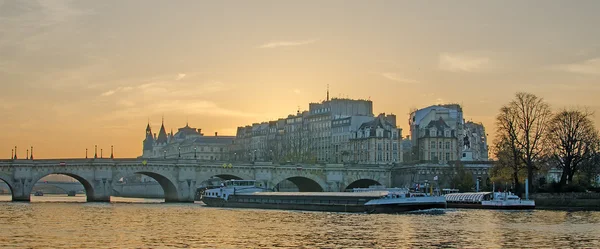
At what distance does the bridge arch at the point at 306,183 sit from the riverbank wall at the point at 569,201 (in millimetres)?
44674

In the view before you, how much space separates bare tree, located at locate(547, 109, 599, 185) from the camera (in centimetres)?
11662

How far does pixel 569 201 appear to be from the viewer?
4247 inches

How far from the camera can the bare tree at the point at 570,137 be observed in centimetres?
11662

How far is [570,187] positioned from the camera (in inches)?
4375

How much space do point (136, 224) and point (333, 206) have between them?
32.1m

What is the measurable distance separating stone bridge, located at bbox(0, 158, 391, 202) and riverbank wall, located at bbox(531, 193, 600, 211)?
44.5 metres

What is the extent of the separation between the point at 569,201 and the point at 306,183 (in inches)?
2419

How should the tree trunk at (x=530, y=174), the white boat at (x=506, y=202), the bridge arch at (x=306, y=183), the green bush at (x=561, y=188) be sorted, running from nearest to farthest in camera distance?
1. the white boat at (x=506, y=202)
2. the green bush at (x=561, y=188)
3. the tree trunk at (x=530, y=174)
4. the bridge arch at (x=306, y=183)

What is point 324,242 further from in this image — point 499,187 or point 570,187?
point 499,187

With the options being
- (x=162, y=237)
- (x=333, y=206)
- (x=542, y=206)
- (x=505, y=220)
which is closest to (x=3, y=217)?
(x=162, y=237)

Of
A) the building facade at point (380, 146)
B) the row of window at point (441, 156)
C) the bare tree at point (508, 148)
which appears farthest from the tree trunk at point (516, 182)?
the building facade at point (380, 146)

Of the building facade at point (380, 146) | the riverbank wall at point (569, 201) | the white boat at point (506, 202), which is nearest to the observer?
the riverbank wall at point (569, 201)

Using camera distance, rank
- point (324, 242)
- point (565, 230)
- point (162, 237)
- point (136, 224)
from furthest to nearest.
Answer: point (136, 224) < point (565, 230) < point (162, 237) < point (324, 242)

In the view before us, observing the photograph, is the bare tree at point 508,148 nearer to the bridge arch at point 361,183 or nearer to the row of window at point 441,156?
the bridge arch at point 361,183
